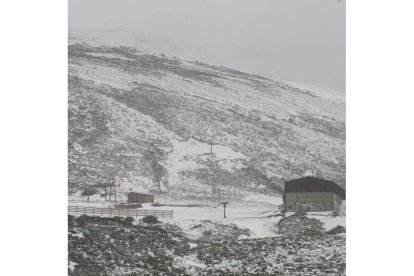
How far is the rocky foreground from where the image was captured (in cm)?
962

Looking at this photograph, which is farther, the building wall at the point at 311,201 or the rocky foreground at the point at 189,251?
the building wall at the point at 311,201

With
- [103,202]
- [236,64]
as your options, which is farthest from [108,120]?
[236,64]

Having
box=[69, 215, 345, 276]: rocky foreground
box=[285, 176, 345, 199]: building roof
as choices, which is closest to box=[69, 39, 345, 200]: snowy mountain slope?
box=[285, 176, 345, 199]: building roof

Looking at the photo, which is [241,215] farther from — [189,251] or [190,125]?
[190,125]

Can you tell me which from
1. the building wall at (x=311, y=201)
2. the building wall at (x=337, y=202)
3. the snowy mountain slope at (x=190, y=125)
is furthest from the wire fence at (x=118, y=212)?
the building wall at (x=337, y=202)

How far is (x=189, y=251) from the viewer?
391 inches

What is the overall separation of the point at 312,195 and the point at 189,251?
1.76 meters

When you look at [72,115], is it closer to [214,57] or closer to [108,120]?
[108,120]

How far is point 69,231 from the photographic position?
9773mm

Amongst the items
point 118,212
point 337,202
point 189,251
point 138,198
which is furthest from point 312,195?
point 118,212

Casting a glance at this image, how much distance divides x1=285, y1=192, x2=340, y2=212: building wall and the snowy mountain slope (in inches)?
9.3

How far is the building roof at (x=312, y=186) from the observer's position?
33.9 feet

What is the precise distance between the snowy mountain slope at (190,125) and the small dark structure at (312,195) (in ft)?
0.35

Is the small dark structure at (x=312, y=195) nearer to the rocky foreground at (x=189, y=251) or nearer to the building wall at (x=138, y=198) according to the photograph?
the rocky foreground at (x=189, y=251)
